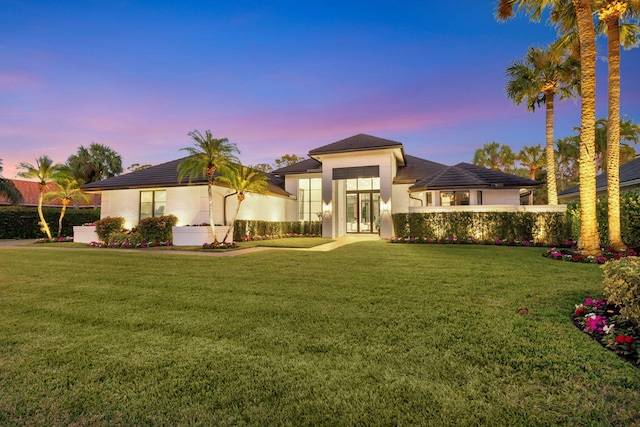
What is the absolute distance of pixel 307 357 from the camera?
9.55 ft

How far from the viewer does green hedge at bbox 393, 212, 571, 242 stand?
14.0 meters

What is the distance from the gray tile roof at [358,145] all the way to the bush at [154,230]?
9879mm

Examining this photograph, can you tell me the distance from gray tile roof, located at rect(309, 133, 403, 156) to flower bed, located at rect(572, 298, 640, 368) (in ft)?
49.5

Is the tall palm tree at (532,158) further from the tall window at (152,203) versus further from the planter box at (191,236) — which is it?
the tall window at (152,203)

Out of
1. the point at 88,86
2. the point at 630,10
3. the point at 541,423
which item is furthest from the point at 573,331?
the point at 88,86

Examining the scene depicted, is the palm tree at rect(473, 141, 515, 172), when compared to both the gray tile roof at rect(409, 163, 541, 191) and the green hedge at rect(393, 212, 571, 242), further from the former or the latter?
the green hedge at rect(393, 212, 571, 242)

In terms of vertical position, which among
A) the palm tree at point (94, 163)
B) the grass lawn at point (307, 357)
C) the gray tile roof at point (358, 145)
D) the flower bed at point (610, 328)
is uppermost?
the palm tree at point (94, 163)

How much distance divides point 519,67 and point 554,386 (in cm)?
2016

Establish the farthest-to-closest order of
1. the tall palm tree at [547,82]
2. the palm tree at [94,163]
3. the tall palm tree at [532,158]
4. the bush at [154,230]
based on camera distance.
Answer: the tall palm tree at [532,158] → the palm tree at [94,163] → the tall palm tree at [547,82] → the bush at [154,230]

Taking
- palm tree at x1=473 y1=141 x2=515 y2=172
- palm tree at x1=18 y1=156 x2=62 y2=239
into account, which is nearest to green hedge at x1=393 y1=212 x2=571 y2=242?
palm tree at x1=18 y1=156 x2=62 y2=239

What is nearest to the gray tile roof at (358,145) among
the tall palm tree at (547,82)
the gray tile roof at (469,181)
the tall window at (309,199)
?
the gray tile roof at (469,181)

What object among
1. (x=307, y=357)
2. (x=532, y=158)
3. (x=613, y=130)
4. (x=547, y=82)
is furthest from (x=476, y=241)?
(x=532, y=158)

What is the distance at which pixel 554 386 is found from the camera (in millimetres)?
2406

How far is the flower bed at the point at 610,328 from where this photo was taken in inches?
117
